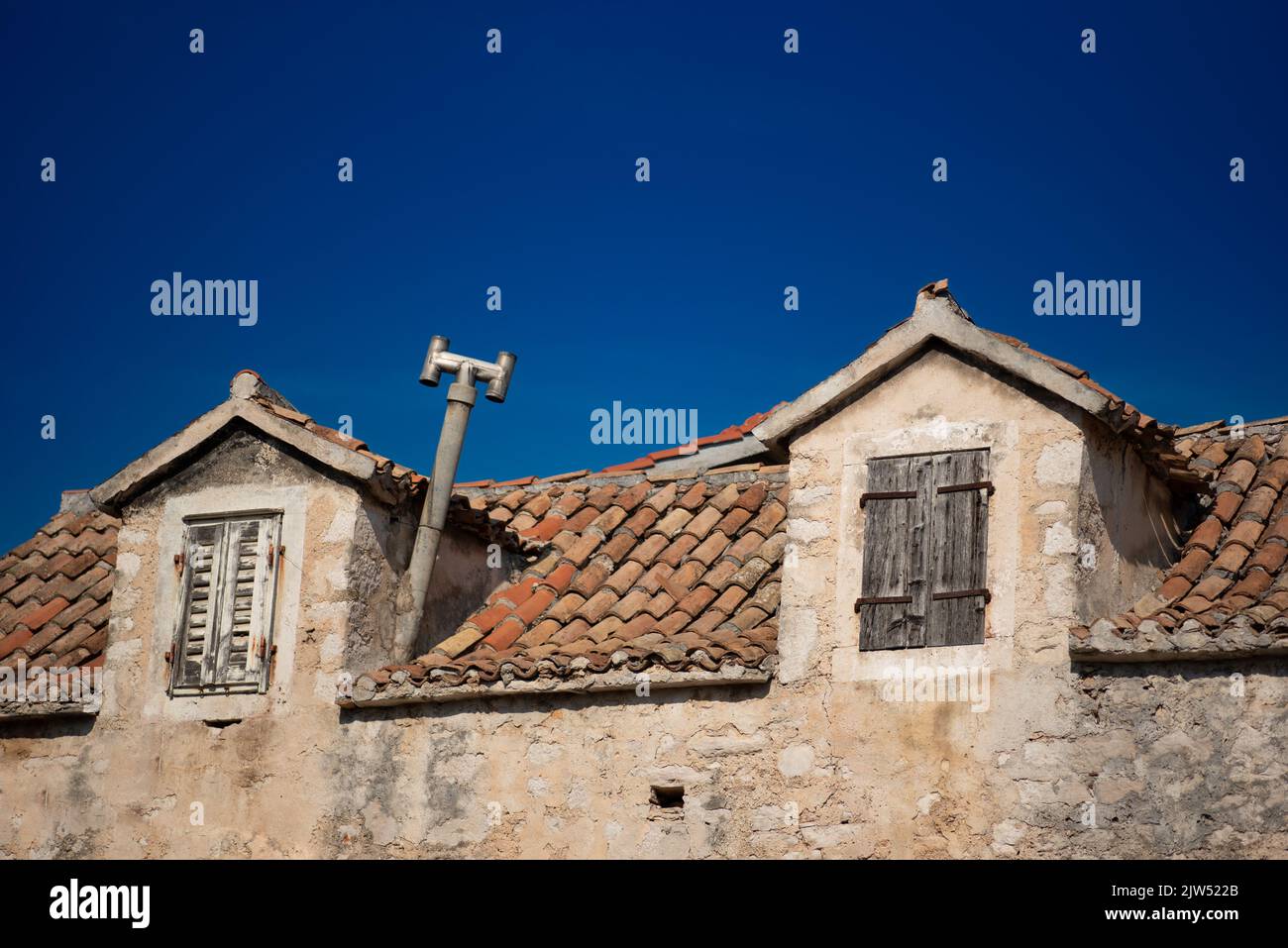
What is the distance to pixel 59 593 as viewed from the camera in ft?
53.9

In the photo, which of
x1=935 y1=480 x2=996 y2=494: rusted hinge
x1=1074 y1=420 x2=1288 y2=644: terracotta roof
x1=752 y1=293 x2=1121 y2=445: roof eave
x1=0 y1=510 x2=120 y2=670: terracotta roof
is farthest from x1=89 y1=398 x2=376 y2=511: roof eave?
x1=1074 y1=420 x2=1288 y2=644: terracotta roof

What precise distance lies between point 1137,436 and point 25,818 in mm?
8232

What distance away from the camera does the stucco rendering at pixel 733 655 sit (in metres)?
12.3

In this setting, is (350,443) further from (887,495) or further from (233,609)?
(887,495)

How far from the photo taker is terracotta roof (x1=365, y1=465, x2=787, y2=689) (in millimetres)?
13727

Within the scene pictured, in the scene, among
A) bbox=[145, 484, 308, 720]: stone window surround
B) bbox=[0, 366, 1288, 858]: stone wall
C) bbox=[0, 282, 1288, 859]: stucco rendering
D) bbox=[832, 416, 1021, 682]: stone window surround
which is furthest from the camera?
bbox=[145, 484, 308, 720]: stone window surround

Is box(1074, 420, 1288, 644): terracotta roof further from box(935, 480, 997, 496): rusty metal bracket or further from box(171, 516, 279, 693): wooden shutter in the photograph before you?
box(171, 516, 279, 693): wooden shutter

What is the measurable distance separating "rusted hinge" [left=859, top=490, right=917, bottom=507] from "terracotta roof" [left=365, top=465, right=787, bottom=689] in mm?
1054

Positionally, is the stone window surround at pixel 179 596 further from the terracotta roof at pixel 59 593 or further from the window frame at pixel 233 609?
the terracotta roof at pixel 59 593

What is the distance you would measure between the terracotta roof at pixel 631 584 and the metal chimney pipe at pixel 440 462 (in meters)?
0.32

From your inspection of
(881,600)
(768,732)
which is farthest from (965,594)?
(768,732)

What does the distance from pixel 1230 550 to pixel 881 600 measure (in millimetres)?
2319
